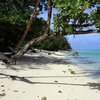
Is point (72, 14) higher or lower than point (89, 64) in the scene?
higher

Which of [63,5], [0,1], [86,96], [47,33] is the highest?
[0,1]

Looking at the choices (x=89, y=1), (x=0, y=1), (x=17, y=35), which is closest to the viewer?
(x=89, y=1)

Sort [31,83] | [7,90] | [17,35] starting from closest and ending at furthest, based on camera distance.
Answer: [7,90]
[31,83]
[17,35]

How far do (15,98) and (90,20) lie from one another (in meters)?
3.48

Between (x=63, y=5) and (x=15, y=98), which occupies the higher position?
(x=63, y=5)

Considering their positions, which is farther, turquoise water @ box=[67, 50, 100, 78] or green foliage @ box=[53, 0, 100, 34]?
turquoise water @ box=[67, 50, 100, 78]

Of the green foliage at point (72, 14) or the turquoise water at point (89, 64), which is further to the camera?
the turquoise water at point (89, 64)

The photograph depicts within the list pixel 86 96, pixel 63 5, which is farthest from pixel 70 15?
pixel 86 96

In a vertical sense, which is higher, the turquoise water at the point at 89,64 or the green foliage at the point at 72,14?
the green foliage at the point at 72,14

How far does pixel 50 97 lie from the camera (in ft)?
36.5

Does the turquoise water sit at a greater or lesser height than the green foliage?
lesser

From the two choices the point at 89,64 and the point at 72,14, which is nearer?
the point at 72,14

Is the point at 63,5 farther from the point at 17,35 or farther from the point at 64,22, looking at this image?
the point at 17,35

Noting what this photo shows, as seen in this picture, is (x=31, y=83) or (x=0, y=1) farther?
(x=0, y=1)
